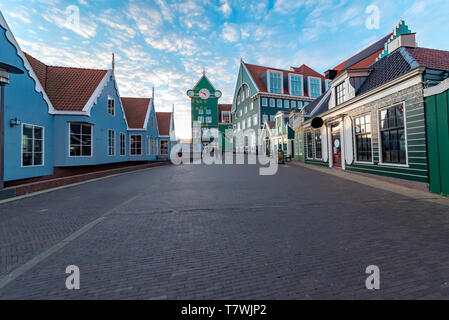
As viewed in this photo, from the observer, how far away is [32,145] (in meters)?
9.50

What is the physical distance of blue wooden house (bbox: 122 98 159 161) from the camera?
786 inches

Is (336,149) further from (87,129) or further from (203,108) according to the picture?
(203,108)

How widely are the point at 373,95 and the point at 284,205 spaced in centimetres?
847

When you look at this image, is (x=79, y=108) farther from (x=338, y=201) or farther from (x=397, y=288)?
(x=397, y=288)

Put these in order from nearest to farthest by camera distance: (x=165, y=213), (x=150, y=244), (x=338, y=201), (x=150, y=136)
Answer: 1. (x=150, y=244)
2. (x=165, y=213)
3. (x=338, y=201)
4. (x=150, y=136)

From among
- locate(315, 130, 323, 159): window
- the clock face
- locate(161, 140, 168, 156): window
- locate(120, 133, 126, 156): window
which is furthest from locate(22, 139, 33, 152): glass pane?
the clock face

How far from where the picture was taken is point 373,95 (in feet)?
33.7

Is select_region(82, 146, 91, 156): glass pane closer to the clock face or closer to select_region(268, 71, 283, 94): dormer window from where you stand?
select_region(268, 71, 283, 94): dormer window

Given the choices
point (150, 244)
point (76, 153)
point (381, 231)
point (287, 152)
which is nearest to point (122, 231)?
point (150, 244)

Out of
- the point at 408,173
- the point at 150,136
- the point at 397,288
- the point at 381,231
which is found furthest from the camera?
the point at 150,136

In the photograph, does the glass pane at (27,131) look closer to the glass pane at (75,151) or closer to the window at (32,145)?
the window at (32,145)

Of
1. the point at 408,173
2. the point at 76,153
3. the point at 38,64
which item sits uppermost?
the point at 38,64

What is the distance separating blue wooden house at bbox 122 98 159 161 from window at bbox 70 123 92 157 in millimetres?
6517

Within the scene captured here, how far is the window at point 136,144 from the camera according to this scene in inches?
784
